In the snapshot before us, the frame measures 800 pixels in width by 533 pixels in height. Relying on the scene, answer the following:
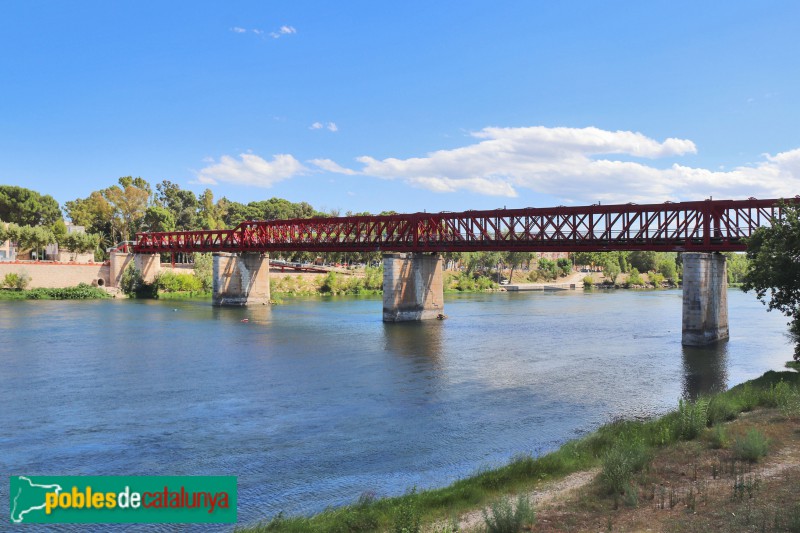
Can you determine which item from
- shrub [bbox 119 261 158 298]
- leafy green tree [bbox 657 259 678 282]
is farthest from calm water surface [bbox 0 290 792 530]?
leafy green tree [bbox 657 259 678 282]

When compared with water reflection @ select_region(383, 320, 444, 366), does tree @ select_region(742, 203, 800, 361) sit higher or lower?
higher

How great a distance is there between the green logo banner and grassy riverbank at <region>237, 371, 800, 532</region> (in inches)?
101

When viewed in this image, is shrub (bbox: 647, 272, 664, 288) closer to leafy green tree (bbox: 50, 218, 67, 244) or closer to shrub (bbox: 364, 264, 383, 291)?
shrub (bbox: 364, 264, 383, 291)

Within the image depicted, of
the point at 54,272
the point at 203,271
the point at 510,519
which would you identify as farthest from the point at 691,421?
the point at 203,271

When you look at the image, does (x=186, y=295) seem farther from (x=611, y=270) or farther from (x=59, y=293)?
(x=611, y=270)

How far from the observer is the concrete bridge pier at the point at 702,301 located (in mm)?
53094

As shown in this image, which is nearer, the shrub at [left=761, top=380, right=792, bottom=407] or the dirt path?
the dirt path

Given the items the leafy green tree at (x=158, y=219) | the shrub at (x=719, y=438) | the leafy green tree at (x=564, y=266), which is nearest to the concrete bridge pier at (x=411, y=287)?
the shrub at (x=719, y=438)

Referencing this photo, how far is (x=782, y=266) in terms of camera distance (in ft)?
116

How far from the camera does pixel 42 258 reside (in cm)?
12338

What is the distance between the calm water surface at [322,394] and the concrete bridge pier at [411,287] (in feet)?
25.7

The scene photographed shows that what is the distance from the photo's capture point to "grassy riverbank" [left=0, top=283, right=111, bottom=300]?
97438 millimetres

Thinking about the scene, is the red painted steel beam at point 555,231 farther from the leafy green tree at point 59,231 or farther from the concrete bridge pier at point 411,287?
the leafy green tree at point 59,231

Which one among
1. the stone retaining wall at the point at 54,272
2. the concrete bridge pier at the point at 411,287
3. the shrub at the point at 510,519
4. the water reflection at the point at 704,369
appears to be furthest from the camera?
the stone retaining wall at the point at 54,272
